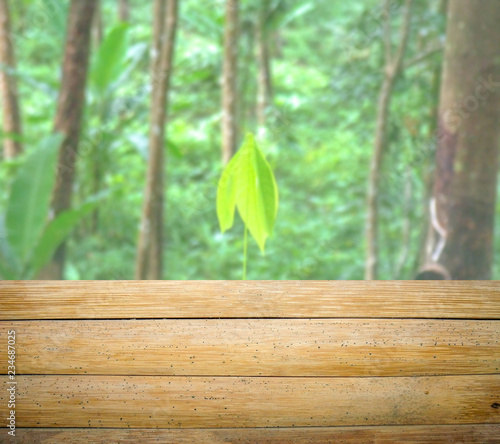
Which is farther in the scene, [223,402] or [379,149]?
[379,149]

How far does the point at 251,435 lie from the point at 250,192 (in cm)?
31

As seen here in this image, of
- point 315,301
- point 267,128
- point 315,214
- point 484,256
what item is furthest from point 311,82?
point 315,301

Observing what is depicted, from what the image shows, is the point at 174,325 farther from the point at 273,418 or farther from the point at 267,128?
the point at 267,128

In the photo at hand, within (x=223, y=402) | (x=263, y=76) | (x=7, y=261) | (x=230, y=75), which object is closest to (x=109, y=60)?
(x=230, y=75)

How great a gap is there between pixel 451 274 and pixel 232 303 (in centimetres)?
108

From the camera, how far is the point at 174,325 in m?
0.78

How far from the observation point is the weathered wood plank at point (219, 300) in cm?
78

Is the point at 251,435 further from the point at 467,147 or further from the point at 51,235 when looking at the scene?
the point at 51,235

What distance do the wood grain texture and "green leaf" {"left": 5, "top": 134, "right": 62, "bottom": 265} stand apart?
60.3 inches

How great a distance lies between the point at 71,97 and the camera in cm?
277

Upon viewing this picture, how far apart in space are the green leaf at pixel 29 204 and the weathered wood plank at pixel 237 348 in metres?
1.50

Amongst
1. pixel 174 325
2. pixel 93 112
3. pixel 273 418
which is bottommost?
pixel 273 418

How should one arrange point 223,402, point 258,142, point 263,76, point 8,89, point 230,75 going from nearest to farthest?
point 223,402 → point 230,75 → point 258,142 → point 8,89 → point 263,76

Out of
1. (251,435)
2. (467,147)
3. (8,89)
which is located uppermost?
(8,89)
